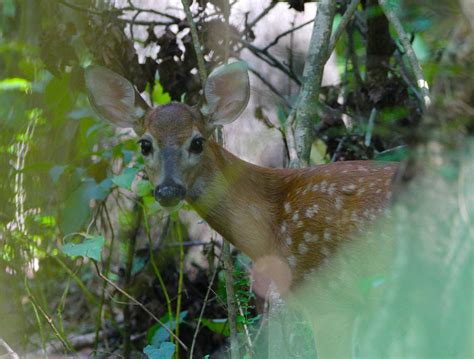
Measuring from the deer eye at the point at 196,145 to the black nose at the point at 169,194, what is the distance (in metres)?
0.30

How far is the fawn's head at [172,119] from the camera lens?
462 centimetres

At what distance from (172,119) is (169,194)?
1.84 ft

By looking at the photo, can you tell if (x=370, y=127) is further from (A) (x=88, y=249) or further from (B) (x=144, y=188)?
(A) (x=88, y=249)

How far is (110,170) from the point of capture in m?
6.44

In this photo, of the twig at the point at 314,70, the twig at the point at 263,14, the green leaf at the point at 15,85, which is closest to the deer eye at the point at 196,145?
the twig at the point at 314,70

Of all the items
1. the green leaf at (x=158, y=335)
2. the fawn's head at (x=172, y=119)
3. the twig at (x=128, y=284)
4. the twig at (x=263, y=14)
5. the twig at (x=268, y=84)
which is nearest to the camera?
the fawn's head at (x=172, y=119)

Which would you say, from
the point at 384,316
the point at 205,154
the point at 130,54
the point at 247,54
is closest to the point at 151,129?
the point at 205,154

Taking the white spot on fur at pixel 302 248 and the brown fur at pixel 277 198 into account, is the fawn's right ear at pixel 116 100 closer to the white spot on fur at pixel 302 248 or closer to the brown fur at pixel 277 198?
the brown fur at pixel 277 198

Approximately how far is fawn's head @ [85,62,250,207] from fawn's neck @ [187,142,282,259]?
86mm

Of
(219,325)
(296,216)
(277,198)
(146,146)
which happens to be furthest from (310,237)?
(219,325)

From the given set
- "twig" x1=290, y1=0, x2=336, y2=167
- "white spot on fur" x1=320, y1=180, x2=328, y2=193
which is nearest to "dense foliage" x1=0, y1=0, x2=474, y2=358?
"twig" x1=290, y1=0, x2=336, y2=167

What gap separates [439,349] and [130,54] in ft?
13.2

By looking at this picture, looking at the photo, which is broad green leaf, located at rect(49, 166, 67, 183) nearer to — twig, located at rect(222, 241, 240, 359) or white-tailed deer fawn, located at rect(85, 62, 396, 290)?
white-tailed deer fawn, located at rect(85, 62, 396, 290)

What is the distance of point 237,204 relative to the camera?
4.79m
